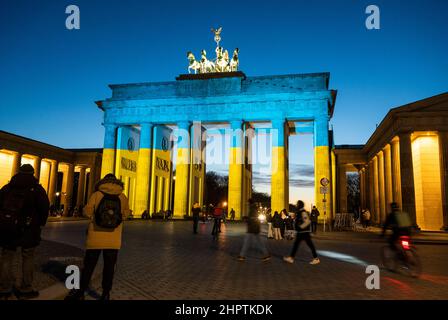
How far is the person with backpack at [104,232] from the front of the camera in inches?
225

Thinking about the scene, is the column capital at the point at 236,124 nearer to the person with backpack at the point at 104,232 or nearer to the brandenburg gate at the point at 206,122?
the brandenburg gate at the point at 206,122

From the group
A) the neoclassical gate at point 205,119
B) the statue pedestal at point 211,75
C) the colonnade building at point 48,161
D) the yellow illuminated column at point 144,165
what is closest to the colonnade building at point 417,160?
the neoclassical gate at point 205,119

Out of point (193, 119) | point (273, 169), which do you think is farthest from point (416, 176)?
point (193, 119)

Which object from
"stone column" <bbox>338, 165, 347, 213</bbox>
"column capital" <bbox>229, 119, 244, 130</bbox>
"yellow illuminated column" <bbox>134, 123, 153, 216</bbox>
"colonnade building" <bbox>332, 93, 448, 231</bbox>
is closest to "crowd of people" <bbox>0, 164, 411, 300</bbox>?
"colonnade building" <bbox>332, 93, 448, 231</bbox>

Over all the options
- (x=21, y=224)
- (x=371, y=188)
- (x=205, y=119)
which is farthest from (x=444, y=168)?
(x=21, y=224)

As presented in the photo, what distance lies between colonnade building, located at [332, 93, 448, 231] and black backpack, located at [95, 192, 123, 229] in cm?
2599

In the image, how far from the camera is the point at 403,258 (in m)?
9.38

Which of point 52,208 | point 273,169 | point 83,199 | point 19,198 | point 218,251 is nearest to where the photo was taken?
point 19,198

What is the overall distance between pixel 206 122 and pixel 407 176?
25.9 metres

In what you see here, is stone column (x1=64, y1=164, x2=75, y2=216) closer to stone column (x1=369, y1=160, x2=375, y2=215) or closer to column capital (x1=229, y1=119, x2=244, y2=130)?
column capital (x1=229, y1=119, x2=244, y2=130)

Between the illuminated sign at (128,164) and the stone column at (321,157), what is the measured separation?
25598 millimetres
